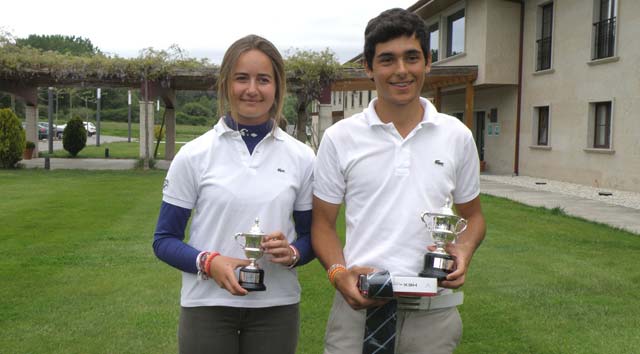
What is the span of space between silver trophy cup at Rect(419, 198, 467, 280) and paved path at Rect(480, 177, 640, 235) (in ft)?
30.6

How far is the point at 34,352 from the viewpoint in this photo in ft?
16.3

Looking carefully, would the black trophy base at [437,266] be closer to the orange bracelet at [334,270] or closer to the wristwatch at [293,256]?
the orange bracelet at [334,270]

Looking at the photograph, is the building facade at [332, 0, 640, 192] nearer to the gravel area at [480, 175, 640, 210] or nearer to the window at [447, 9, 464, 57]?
the window at [447, 9, 464, 57]

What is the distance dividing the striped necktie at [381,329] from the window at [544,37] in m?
21.2

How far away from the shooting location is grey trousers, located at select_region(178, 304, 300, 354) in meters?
2.55

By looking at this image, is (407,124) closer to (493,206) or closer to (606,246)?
(606,246)

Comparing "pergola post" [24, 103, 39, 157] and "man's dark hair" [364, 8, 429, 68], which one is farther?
"pergola post" [24, 103, 39, 157]

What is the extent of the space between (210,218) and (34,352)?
3.14 meters

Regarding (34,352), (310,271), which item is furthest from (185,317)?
(310,271)

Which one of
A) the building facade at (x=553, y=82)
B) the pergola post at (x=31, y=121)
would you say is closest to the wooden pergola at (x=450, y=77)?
the building facade at (x=553, y=82)

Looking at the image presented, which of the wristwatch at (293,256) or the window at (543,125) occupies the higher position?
the window at (543,125)

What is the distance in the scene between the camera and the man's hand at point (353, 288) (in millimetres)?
2322

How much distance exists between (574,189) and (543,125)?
4.84 meters

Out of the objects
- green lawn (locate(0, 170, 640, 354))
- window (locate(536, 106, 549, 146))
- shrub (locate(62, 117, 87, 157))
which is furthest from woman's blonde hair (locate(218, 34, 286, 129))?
shrub (locate(62, 117, 87, 157))
